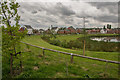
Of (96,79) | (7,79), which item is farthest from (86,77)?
(7,79)

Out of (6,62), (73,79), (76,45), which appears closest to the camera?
(73,79)

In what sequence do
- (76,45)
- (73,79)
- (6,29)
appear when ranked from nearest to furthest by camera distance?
(6,29) → (73,79) → (76,45)

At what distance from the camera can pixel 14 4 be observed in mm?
4059

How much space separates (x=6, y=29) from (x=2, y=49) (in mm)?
1091

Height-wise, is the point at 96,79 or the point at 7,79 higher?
the point at 7,79

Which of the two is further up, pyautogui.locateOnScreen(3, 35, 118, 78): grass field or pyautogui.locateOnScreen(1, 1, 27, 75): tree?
pyautogui.locateOnScreen(1, 1, 27, 75): tree

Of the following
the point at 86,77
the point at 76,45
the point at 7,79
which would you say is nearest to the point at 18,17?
the point at 7,79

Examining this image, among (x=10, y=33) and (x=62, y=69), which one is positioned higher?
(x=10, y=33)

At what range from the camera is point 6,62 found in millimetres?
6008

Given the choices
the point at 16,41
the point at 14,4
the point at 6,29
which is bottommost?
the point at 16,41

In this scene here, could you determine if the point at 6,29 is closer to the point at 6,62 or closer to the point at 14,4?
the point at 14,4

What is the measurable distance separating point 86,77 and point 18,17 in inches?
204

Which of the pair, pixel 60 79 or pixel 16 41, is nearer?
pixel 16 41

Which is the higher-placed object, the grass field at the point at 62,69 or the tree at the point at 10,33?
the tree at the point at 10,33
